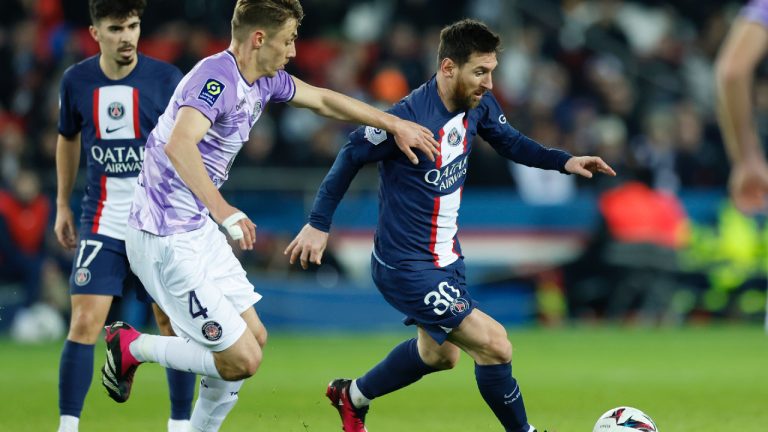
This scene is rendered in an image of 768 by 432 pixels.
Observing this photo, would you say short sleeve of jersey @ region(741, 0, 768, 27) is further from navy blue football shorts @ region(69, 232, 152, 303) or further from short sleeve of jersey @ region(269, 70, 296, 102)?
navy blue football shorts @ region(69, 232, 152, 303)

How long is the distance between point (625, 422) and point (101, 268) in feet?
9.63

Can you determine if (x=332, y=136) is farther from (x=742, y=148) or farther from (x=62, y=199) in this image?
(x=742, y=148)

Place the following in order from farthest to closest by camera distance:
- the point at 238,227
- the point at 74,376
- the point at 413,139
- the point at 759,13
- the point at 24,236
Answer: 1. the point at 24,236
2. the point at 74,376
3. the point at 413,139
4. the point at 238,227
5. the point at 759,13

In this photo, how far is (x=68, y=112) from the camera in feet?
23.5

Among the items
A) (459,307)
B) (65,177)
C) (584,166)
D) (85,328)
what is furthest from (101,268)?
(584,166)

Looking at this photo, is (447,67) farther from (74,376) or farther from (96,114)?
(74,376)

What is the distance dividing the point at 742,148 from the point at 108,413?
5572mm

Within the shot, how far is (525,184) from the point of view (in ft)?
50.6

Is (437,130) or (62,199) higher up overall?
(437,130)

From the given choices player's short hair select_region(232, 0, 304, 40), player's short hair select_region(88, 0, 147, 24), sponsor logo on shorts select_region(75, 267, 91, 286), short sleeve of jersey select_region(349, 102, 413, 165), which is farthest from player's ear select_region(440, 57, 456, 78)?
sponsor logo on shorts select_region(75, 267, 91, 286)

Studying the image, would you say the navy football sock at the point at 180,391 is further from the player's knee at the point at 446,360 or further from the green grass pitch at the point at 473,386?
the player's knee at the point at 446,360

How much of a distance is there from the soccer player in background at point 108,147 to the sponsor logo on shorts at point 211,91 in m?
1.33

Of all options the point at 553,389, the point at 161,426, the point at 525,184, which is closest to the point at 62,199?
the point at 161,426

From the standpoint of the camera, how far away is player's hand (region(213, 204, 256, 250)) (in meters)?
5.37
